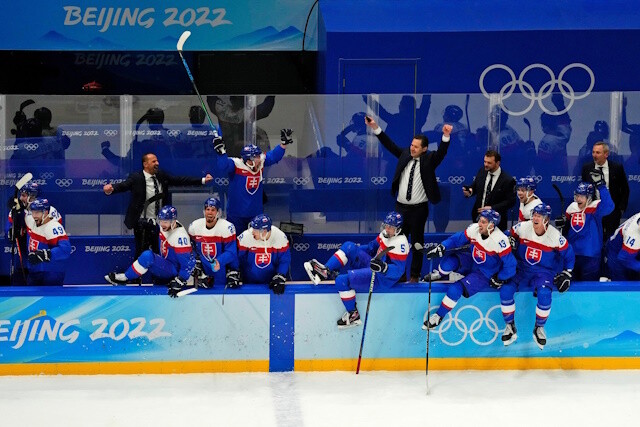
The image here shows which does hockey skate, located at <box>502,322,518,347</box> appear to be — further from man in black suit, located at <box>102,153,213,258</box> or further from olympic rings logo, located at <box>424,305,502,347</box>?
man in black suit, located at <box>102,153,213,258</box>

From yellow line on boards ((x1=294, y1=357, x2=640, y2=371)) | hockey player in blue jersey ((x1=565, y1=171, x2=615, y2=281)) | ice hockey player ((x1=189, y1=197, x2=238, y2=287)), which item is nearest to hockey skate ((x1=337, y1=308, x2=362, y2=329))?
yellow line on boards ((x1=294, y1=357, x2=640, y2=371))

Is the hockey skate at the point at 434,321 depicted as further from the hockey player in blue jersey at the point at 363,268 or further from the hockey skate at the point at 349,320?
the hockey skate at the point at 349,320

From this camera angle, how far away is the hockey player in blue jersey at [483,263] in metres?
8.91

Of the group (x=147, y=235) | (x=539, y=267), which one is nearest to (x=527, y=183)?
(x=539, y=267)

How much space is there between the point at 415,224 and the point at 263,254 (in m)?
1.61

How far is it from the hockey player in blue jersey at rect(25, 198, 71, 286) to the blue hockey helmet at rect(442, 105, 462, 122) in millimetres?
3633

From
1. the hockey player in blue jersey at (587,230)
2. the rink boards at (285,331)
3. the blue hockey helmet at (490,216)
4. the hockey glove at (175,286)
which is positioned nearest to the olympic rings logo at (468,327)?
the rink boards at (285,331)

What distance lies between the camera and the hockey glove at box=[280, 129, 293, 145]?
10047 millimetres

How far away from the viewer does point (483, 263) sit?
892 cm

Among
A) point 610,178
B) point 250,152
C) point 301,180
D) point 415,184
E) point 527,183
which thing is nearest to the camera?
point 527,183

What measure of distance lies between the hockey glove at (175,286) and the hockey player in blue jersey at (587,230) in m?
3.27

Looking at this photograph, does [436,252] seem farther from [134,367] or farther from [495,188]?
[134,367]

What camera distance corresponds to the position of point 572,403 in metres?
8.37

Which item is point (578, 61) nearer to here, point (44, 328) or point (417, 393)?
point (417, 393)
